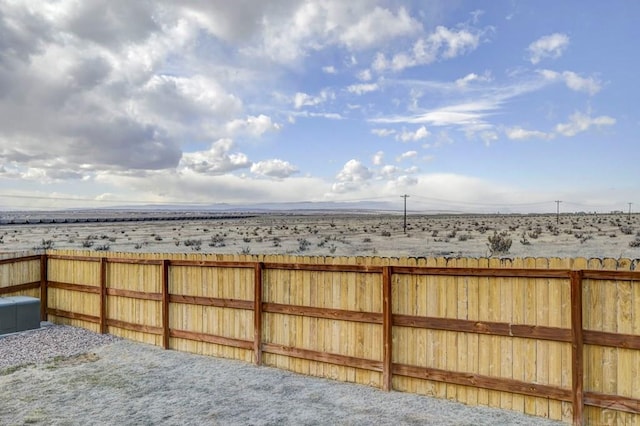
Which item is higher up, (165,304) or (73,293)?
(165,304)

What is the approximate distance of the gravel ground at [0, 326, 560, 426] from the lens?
6.94 m

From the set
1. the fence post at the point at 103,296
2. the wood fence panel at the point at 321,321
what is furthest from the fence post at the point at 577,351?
the fence post at the point at 103,296

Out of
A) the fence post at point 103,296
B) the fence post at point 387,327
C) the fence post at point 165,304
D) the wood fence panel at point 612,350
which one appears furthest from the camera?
the fence post at point 103,296

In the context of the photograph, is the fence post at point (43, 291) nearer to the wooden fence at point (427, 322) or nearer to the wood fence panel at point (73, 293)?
the wood fence panel at point (73, 293)

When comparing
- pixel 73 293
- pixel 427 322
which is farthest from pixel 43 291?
pixel 427 322

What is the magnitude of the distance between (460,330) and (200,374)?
509 centimetres

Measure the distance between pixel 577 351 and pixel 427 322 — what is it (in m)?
2.22

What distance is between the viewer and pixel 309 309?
8.95 m

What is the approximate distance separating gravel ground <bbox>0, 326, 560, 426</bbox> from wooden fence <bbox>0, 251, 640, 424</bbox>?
1.26ft

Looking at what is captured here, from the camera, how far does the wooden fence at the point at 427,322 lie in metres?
6.46

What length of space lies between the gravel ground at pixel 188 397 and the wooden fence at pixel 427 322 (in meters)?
0.38

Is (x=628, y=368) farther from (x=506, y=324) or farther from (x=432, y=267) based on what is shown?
(x=432, y=267)

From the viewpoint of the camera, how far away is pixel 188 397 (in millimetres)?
7832

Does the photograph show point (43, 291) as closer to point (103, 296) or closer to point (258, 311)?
point (103, 296)
